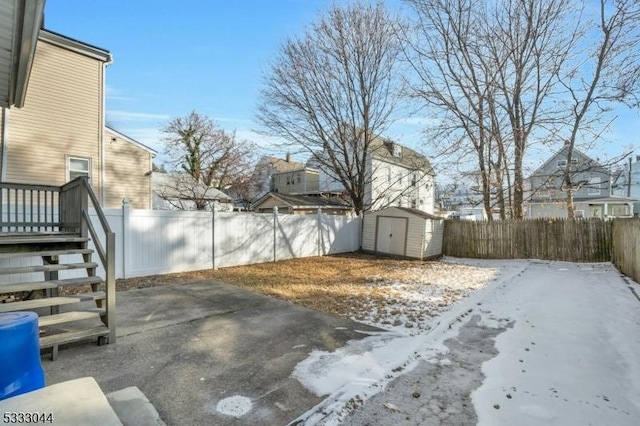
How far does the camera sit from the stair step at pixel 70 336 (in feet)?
11.0

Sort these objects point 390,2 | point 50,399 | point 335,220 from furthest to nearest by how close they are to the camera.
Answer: point 390,2, point 335,220, point 50,399

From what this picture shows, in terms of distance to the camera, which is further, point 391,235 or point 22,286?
point 391,235

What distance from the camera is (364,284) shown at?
7676mm

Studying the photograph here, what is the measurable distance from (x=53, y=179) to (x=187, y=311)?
25.4ft

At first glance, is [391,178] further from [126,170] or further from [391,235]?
[126,170]

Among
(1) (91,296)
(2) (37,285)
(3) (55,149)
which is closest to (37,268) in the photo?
(2) (37,285)

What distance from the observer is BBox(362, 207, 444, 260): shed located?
12.2m

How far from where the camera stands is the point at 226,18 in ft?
33.5

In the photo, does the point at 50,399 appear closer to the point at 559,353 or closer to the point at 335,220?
the point at 559,353

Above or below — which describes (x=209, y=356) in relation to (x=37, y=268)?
below

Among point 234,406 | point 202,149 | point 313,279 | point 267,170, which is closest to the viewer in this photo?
Answer: point 234,406

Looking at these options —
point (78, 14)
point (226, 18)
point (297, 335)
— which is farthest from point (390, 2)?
point (297, 335)

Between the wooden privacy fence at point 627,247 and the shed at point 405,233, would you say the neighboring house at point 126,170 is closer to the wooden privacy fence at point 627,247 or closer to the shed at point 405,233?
the shed at point 405,233

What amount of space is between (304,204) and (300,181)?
604cm
